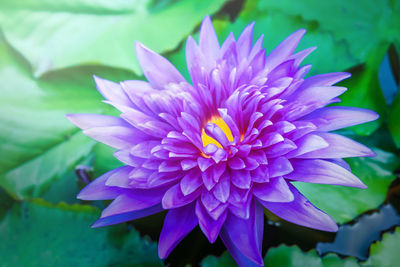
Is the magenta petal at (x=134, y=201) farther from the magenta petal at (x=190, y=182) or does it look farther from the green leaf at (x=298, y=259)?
the green leaf at (x=298, y=259)

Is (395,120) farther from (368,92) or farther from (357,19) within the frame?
(357,19)

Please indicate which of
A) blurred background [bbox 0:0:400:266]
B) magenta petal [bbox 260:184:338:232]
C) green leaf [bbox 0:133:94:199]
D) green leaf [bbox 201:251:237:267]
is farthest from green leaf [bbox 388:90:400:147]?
green leaf [bbox 0:133:94:199]

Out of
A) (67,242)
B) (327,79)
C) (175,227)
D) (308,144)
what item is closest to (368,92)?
(327,79)

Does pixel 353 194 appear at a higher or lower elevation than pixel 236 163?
lower

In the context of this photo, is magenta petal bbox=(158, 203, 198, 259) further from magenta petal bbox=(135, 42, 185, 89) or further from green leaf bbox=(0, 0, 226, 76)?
green leaf bbox=(0, 0, 226, 76)

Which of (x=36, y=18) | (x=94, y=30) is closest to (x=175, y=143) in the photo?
(x=94, y=30)

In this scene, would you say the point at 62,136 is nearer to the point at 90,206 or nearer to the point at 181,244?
the point at 90,206
